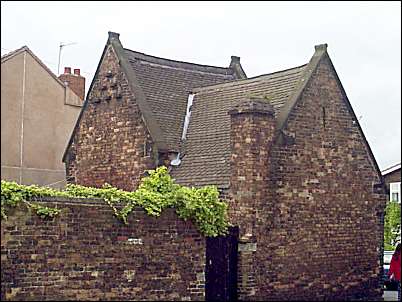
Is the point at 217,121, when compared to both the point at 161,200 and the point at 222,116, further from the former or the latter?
the point at 161,200

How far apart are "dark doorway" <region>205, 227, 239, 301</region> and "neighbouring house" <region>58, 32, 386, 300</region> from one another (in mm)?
29

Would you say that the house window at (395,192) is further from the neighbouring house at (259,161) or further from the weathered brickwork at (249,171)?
the weathered brickwork at (249,171)

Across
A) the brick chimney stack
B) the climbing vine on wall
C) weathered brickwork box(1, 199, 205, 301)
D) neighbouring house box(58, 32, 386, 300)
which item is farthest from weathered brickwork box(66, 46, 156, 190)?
weathered brickwork box(1, 199, 205, 301)

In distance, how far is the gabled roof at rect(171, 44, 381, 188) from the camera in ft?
62.5

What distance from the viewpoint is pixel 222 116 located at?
21422 millimetres

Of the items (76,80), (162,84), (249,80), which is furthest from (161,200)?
(76,80)

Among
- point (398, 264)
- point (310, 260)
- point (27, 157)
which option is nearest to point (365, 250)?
point (310, 260)

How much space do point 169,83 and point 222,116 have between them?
2915mm

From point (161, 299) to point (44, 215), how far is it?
10.5 ft

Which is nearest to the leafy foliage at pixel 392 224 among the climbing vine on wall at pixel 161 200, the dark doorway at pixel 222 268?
the dark doorway at pixel 222 268

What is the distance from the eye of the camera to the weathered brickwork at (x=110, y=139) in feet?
67.9

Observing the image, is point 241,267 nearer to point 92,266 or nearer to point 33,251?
point 92,266

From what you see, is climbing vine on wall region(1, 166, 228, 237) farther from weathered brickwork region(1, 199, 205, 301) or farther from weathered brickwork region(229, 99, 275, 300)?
weathered brickwork region(229, 99, 275, 300)

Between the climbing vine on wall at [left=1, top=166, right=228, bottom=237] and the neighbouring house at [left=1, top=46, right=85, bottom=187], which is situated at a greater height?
the neighbouring house at [left=1, top=46, right=85, bottom=187]
